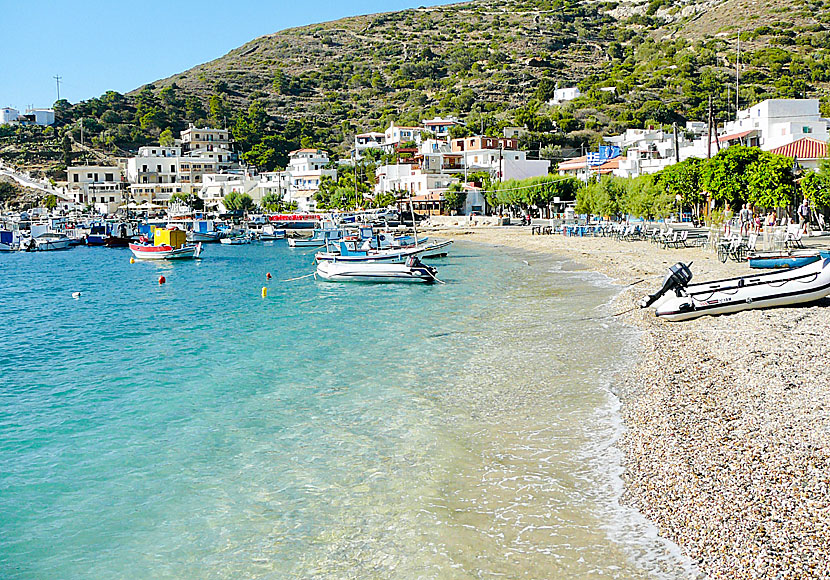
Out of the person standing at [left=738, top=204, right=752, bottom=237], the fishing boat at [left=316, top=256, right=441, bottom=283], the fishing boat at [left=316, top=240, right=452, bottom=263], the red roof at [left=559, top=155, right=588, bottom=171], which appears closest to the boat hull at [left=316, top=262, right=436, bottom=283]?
the fishing boat at [left=316, top=256, right=441, bottom=283]

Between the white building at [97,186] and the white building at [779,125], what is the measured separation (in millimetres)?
92922

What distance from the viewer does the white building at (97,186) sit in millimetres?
118250

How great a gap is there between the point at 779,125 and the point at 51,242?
65989 mm

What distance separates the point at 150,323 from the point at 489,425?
18.2 metres

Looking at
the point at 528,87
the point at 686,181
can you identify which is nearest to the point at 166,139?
the point at 528,87

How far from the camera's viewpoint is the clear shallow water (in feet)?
28.4

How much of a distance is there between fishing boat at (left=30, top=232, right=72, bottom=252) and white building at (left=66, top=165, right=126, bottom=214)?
4460cm

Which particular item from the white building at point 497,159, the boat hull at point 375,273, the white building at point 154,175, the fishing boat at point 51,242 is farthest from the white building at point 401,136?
the boat hull at point 375,273

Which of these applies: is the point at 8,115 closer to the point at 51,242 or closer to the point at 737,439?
the point at 51,242

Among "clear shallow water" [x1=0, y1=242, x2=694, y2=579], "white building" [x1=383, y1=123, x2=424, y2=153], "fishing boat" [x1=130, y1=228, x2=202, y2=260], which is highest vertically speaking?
"white building" [x1=383, y1=123, x2=424, y2=153]

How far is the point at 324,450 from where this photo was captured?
39.7ft

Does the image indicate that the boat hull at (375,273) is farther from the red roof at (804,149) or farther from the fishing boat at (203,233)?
the fishing boat at (203,233)

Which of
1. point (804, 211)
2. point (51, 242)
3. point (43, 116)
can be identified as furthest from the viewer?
point (43, 116)

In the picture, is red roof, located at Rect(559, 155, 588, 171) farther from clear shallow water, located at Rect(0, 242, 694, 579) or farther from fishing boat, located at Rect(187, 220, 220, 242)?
clear shallow water, located at Rect(0, 242, 694, 579)
